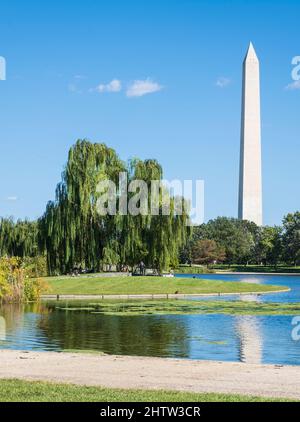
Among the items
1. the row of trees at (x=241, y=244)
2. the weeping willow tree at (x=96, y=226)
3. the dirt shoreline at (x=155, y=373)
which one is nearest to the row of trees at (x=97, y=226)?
the weeping willow tree at (x=96, y=226)

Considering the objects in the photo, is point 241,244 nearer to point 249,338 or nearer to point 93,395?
point 249,338

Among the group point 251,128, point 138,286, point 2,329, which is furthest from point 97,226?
point 251,128

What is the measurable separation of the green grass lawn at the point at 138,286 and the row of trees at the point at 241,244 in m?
64.0

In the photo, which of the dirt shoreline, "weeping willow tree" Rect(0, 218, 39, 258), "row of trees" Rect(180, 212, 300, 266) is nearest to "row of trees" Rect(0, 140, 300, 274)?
"weeping willow tree" Rect(0, 218, 39, 258)

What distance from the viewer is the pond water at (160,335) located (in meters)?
18.1

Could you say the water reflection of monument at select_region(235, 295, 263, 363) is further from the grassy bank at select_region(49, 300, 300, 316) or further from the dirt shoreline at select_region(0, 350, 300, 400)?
the dirt shoreline at select_region(0, 350, 300, 400)

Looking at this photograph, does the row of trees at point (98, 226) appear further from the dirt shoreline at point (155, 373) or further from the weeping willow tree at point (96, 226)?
the dirt shoreline at point (155, 373)

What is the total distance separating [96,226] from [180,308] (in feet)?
58.4

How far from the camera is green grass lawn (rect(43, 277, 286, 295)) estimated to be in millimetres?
43028

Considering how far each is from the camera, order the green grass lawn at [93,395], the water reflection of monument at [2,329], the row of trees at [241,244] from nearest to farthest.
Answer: the green grass lawn at [93,395] → the water reflection of monument at [2,329] → the row of trees at [241,244]

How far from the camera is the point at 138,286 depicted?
4434 cm

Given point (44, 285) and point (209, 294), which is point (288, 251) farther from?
point (44, 285)

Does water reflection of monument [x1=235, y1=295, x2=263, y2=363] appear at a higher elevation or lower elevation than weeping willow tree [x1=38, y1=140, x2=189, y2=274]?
lower

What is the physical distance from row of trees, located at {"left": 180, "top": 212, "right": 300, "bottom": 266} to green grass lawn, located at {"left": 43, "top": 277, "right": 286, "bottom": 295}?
64.0 meters
